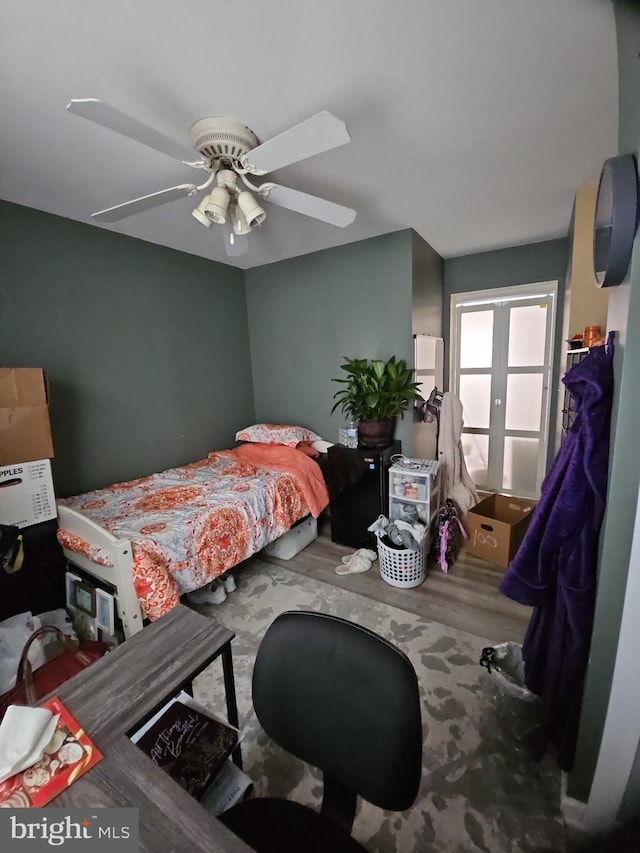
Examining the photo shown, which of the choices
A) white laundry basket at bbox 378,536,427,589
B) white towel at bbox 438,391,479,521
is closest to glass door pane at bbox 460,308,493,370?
white towel at bbox 438,391,479,521

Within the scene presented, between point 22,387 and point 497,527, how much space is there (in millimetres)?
3142

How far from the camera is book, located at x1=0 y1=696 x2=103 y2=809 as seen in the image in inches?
25.0

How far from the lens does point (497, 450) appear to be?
3764 millimetres

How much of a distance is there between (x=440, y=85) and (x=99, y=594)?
Result: 2796mm

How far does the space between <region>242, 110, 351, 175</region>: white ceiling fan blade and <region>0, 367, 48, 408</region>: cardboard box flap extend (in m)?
1.57

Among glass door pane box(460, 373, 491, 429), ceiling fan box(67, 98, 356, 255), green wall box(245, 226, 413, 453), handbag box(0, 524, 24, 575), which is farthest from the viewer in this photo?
glass door pane box(460, 373, 491, 429)

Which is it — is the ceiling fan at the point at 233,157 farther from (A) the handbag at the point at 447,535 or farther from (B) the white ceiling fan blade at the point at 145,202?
(A) the handbag at the point at 447,535

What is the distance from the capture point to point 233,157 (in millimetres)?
1574

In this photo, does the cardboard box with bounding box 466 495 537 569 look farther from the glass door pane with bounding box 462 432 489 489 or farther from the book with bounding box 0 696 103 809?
the book with bounding box 0 696 103 809

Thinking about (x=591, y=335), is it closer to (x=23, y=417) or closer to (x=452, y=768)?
(x=452, y=768)

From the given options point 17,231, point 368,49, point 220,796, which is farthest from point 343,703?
point 17,231

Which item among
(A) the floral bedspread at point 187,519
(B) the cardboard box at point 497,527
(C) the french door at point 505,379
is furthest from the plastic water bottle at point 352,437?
(C) the french door at point 505,379

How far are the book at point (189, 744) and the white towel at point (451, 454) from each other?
2.39 metres

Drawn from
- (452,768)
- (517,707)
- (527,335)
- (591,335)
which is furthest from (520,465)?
(452,768)
